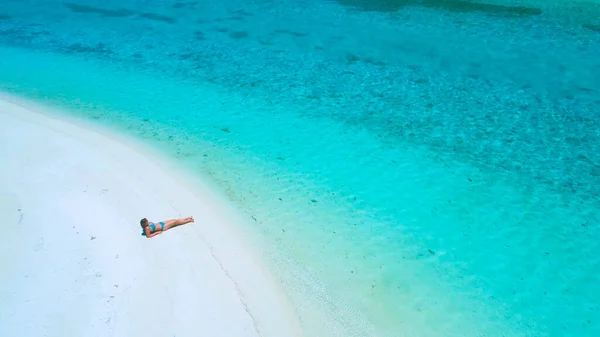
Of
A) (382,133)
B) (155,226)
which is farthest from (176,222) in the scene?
(382,133)

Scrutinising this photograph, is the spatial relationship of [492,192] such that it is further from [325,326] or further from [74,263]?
[74,263]

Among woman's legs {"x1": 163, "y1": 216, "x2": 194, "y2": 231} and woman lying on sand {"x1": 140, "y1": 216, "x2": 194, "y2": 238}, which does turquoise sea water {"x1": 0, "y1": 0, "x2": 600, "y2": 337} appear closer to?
woman's legs {"x1": 163, "y1": 216, "x2": 194, "y2": 231}

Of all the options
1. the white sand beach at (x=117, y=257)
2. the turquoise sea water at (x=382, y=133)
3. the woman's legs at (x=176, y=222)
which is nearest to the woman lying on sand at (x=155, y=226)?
the woman's legs at (x=176, y=222)

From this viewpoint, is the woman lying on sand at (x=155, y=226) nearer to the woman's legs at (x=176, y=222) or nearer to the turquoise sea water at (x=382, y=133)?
the woman's legs at (x=176, y=222)

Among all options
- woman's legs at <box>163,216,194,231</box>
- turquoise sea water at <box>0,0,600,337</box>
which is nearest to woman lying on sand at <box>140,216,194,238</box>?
woman's legs at <box>163,216,194,231</box>

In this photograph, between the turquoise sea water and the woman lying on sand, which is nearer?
the turquoise sea water

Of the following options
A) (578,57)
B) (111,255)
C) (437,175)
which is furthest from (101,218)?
(578,57)

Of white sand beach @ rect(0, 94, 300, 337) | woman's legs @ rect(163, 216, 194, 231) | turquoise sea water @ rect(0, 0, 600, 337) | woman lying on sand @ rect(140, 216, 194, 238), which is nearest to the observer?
white sand beach @ rect(0, 94, 300, 337)

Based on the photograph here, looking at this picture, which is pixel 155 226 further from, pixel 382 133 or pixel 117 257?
pixel 382 133
